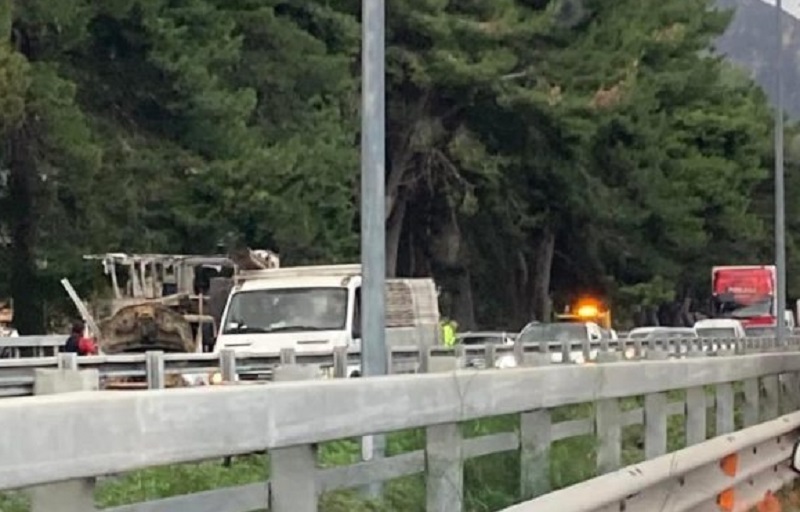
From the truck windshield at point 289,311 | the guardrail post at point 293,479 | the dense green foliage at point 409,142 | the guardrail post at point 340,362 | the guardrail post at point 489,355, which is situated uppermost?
the dense green foliage at point 409,142

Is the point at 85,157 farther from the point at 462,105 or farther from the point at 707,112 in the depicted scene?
the point at 707,112

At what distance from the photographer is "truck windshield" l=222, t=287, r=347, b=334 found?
26.8 metres

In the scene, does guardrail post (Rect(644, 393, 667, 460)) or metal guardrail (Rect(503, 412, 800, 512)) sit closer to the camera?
metal guardrail (Rect(503, 412, 800, 512))

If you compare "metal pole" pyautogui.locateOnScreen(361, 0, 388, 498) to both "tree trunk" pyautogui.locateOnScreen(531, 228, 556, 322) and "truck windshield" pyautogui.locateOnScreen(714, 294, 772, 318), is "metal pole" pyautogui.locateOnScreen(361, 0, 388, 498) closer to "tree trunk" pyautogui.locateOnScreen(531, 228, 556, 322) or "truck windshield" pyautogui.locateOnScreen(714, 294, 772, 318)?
"tree trunk" pyautogui.locateOnScreen(531, 228, 556, 322)

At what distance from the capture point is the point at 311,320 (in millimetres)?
26938

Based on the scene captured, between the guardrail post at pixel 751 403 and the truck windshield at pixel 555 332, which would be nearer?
the guardrail post at pixel 751 403

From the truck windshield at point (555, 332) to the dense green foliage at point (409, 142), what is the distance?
19.6ft

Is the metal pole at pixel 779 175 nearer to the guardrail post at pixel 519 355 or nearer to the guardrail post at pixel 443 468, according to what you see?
the guardrail post at pixel 519 355

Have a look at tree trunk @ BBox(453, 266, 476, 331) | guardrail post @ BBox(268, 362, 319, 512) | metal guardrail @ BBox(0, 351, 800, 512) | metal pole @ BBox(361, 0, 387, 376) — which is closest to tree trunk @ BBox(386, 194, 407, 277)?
tree trunk @ BBox(453, 266, 476, 331)

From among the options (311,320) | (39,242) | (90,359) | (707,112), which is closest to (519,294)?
(707,112)

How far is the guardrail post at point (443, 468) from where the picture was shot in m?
7.19

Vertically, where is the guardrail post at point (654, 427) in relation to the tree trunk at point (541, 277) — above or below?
below

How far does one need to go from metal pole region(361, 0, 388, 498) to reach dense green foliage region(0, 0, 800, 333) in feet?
72.9

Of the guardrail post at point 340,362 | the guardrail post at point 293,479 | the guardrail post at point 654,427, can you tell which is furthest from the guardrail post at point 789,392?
the guardrail post at point 293,479
